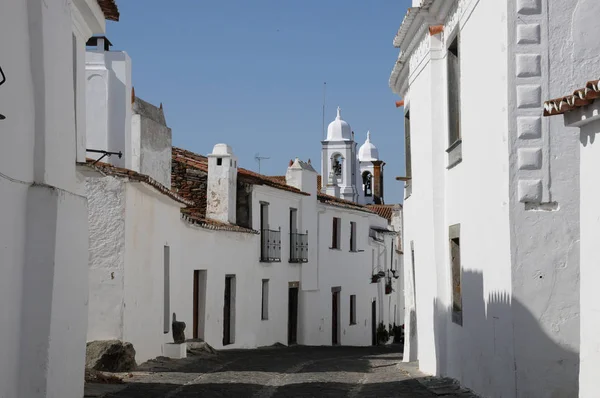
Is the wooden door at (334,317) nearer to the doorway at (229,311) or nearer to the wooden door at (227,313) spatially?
the doorway at (229,311)

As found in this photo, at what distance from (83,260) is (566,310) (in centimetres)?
504

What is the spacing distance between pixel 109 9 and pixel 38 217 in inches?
195

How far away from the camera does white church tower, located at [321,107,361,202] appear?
63562 millimetres

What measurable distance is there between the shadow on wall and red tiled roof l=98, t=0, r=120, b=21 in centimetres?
575

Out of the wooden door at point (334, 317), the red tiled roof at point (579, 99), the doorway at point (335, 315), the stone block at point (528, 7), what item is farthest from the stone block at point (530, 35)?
the wooden door at point (334, 317)

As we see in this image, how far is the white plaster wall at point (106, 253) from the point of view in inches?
641

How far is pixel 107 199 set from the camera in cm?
1644

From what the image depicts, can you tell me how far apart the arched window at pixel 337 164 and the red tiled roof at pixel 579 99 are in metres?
55.8

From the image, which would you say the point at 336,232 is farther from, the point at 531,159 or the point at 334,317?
the point at 531,159

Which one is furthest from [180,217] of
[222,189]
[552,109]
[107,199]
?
[552,109]

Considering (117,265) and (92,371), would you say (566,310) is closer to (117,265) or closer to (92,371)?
(92,371)

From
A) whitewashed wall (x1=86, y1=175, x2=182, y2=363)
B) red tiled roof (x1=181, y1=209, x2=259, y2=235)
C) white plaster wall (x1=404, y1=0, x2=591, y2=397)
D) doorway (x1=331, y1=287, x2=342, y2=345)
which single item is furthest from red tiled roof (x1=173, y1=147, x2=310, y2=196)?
white plaster wall (x1=404, y1=0, x2=591, y2=397)

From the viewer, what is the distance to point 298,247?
114ft

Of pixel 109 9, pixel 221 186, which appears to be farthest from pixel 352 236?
pixel 109 9
